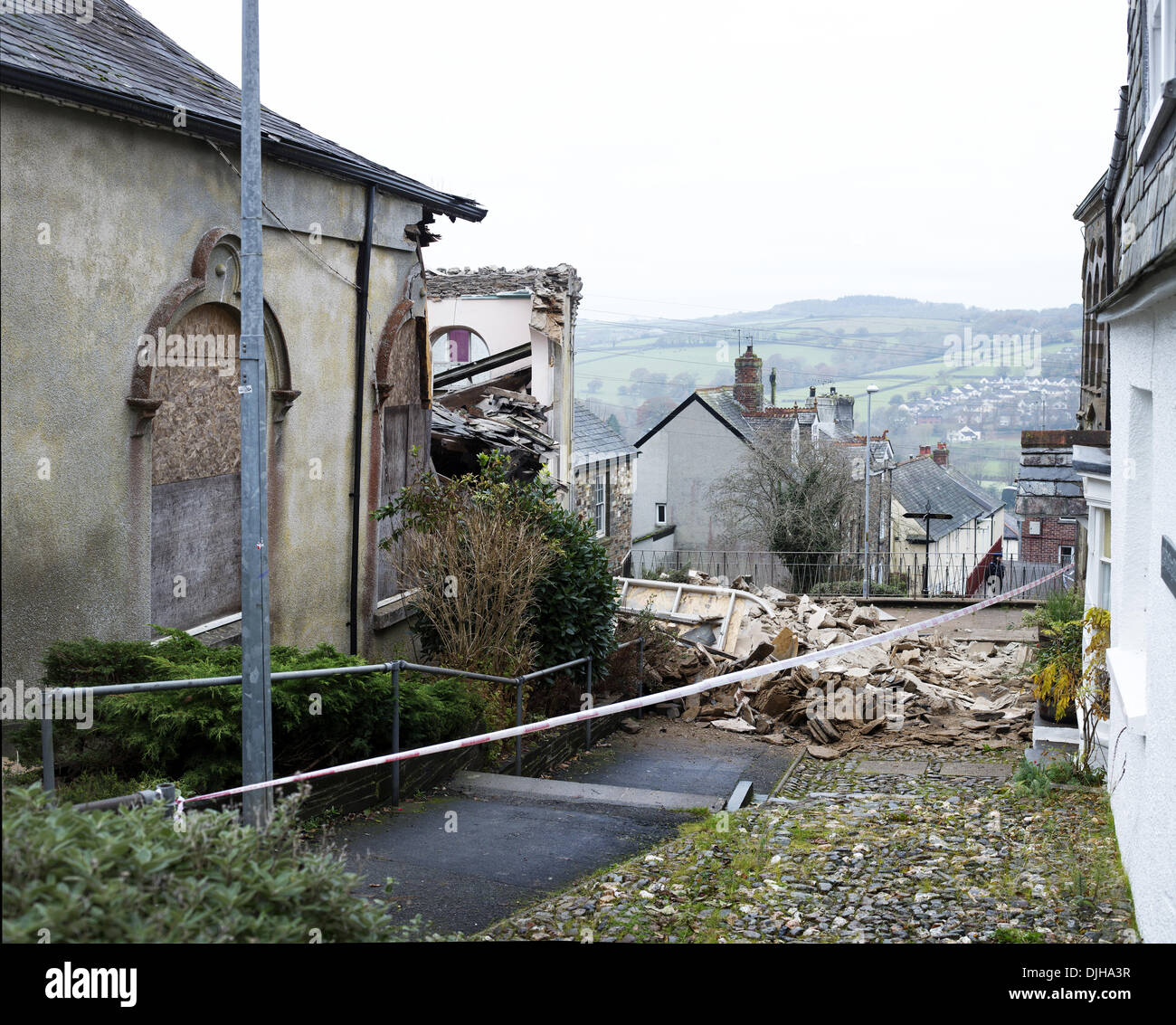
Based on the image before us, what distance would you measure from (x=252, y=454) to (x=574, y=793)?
4.08 metres

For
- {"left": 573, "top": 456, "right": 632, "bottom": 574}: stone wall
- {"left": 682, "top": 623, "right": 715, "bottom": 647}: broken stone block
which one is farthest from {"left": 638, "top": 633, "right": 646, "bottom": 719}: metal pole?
{"left": 573, "top": 456, "right": 632, "bottom": 574}: stone wall

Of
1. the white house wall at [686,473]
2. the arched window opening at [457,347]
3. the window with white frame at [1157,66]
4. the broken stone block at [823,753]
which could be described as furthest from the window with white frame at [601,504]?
the window with white frame at [1157,66]

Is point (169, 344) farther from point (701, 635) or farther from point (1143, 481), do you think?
point (701, 635)

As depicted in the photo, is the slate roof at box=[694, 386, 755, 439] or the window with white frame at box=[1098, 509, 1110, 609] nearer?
the window with white frame at box=[1098, 509, 1110, 609]

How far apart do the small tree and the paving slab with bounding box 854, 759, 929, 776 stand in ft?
79.1

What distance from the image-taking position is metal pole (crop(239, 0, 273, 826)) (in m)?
6.16

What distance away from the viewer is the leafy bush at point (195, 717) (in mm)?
6461

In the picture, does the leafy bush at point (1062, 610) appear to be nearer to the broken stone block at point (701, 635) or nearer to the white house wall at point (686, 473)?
the broken stone block at point (701, 635)

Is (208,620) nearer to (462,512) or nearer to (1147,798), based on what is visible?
(462,512)

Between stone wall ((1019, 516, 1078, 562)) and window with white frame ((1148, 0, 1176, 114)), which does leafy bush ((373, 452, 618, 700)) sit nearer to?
window with white frame ((1148, 0, 1176, 114))

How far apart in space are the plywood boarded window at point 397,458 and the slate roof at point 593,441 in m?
15.1

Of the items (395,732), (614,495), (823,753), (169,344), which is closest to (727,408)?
(614,495)
